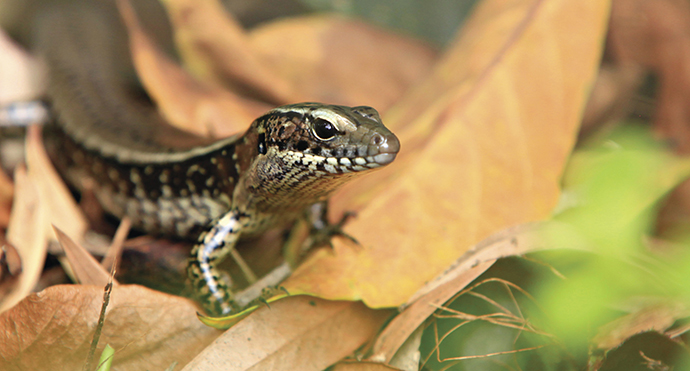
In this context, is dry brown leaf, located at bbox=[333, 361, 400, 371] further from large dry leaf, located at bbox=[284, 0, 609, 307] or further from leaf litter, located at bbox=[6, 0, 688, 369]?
large dry leaf, located at bbox=[284, 0, 609, 307]

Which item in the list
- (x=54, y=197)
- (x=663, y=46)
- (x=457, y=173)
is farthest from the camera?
(x=663, y=46)

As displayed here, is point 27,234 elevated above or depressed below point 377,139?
below

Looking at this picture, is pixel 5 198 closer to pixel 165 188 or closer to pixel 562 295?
pixel 165 188

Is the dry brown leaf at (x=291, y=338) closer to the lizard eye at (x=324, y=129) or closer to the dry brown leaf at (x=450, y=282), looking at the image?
the dry brown leaf at (x=450, y=282)

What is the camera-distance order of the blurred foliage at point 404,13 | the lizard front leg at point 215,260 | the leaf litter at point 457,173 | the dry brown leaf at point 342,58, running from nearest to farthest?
the leaf litter at point 457,173
the lizard front leg at point 215,260
the dry brown leaf at point 342,58
the blurred foliage at point 404,13

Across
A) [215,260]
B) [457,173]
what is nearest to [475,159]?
[457,173]

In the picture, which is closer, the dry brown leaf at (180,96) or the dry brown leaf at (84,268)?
the dry brown leaf at (84,268)

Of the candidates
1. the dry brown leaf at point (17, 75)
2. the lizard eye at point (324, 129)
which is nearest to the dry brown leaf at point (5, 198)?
the dry brown leaf at point (17, 75)
